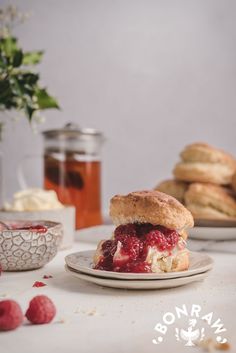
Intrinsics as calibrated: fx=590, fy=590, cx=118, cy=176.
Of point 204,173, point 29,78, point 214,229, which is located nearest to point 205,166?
point 204,173

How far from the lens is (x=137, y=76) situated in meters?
3.52

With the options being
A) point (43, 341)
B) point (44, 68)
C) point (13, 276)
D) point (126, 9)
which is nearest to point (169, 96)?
point (126, 9)

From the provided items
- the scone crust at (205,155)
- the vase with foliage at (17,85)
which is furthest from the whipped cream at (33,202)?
the scone crust at (205,155)

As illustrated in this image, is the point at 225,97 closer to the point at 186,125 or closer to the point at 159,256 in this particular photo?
the point at 186,125

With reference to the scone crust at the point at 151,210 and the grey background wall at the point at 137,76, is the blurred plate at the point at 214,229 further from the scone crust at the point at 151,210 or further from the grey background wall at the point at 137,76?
the grey background wall at the point at 137,76

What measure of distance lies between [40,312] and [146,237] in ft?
1.19

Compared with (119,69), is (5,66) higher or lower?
lower

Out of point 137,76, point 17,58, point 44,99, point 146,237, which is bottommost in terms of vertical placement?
point 146,237

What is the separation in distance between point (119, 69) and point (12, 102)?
1.66m

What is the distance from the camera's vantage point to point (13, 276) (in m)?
1.46

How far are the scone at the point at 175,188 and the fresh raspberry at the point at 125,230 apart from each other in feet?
3.33

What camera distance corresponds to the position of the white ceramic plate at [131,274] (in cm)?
123

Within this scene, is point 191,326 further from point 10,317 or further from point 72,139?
point 72,139

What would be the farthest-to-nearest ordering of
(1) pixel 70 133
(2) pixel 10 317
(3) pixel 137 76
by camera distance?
1. (3) pixel 137 76
2. (1) pixel 70 133
3. (2) pixel 10 317
